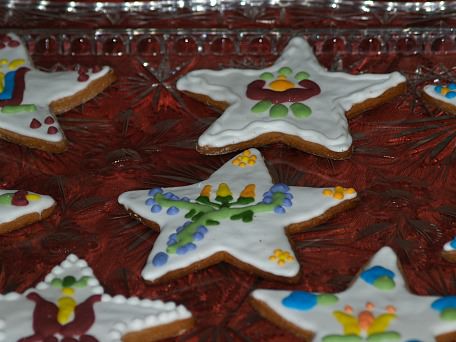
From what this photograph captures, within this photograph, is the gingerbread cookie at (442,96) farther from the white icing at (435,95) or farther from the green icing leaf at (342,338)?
the green icing leaf at (342,338)

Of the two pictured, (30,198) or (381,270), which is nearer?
(381,270)

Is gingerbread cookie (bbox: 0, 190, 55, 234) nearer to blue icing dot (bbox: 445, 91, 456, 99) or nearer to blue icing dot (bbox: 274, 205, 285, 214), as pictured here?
blue icing dot (bbox: 274, 205, 285, 214)

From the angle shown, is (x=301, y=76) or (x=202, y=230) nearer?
(x=202, y=230)

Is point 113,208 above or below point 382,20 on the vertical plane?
below

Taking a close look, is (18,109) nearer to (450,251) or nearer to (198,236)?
(198,236)

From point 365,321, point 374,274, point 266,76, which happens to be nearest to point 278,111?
point 266,76

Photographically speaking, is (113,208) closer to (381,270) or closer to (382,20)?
(381,270)

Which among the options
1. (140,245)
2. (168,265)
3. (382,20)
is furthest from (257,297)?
(382,20)
